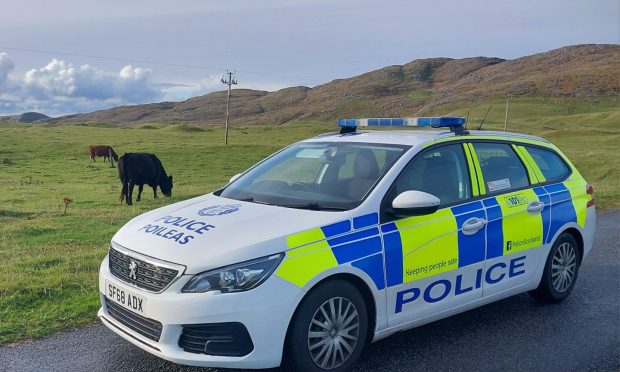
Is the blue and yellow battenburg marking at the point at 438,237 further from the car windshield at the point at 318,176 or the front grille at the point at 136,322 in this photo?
the front grille at the point at 136,322

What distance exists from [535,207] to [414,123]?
4.46 ft

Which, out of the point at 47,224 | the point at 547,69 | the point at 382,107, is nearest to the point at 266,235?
the point at 47,224

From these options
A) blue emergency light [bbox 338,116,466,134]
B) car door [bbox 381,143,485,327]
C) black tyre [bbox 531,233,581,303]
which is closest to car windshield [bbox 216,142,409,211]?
car door [bbox 381,143,485,327]

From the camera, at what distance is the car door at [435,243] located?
4.32 meters

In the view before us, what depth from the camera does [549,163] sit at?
244 inches

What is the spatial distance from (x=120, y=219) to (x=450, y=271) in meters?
9.13

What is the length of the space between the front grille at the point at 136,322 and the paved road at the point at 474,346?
0.35m

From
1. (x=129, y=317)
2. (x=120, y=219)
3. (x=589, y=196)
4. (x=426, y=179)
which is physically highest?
(x=426, y=179)

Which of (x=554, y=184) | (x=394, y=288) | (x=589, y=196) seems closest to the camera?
(x=394, y=288)

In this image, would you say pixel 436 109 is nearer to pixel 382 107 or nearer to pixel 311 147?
pixel 382 107

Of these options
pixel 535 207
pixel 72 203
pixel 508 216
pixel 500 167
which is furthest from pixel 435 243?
pixel 72 203

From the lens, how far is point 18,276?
6.41 m

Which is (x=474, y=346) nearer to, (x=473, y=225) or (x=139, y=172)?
(x=473, y=225)

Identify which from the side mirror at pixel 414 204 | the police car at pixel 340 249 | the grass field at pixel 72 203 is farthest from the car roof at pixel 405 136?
the grass field at pixel 72 203
